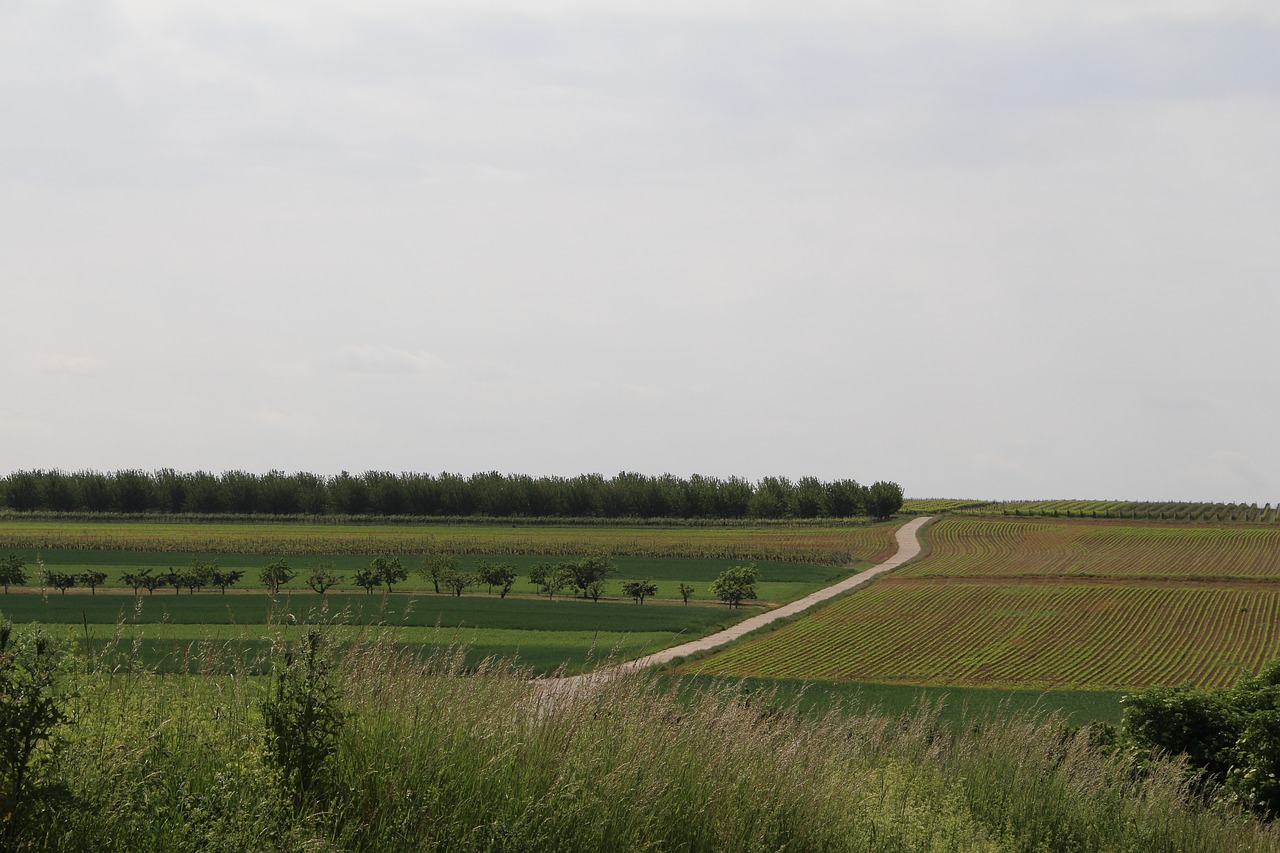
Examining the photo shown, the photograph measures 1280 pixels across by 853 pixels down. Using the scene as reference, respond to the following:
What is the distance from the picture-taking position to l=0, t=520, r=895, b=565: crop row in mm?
99375

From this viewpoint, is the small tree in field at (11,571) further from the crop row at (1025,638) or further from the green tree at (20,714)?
the green tree at (20,714)

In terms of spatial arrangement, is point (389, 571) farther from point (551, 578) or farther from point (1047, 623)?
point (1047, 623)

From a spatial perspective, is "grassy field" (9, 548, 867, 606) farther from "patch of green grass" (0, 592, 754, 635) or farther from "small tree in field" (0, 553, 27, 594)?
"patch of green grass" (0, 592, 754, 635)

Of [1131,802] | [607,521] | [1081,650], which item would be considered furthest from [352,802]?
[607,521]

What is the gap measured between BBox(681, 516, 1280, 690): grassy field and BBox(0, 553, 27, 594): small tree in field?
1877 inches

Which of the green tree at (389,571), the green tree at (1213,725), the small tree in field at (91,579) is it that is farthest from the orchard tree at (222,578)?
the green tree at (1213,725)

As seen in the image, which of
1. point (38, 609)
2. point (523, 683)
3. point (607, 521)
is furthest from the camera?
point (607, 521)

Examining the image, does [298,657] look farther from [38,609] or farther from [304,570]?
[304,570]

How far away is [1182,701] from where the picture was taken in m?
17.8

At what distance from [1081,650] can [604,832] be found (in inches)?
2095

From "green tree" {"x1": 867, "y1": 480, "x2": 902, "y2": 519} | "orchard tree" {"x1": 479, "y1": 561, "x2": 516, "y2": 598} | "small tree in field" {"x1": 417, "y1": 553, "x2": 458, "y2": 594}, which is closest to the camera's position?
"orchard tree" {"x1": 479, "y1": 561, "x2": 516, "y2": 598}

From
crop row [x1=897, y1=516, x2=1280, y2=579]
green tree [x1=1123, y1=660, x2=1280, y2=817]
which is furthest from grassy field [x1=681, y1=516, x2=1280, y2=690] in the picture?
green tree [x1=1123, y1=660, x2=1280, y2=817]

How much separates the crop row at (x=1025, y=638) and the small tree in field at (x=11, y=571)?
47.7 m

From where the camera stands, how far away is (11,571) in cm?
6806
